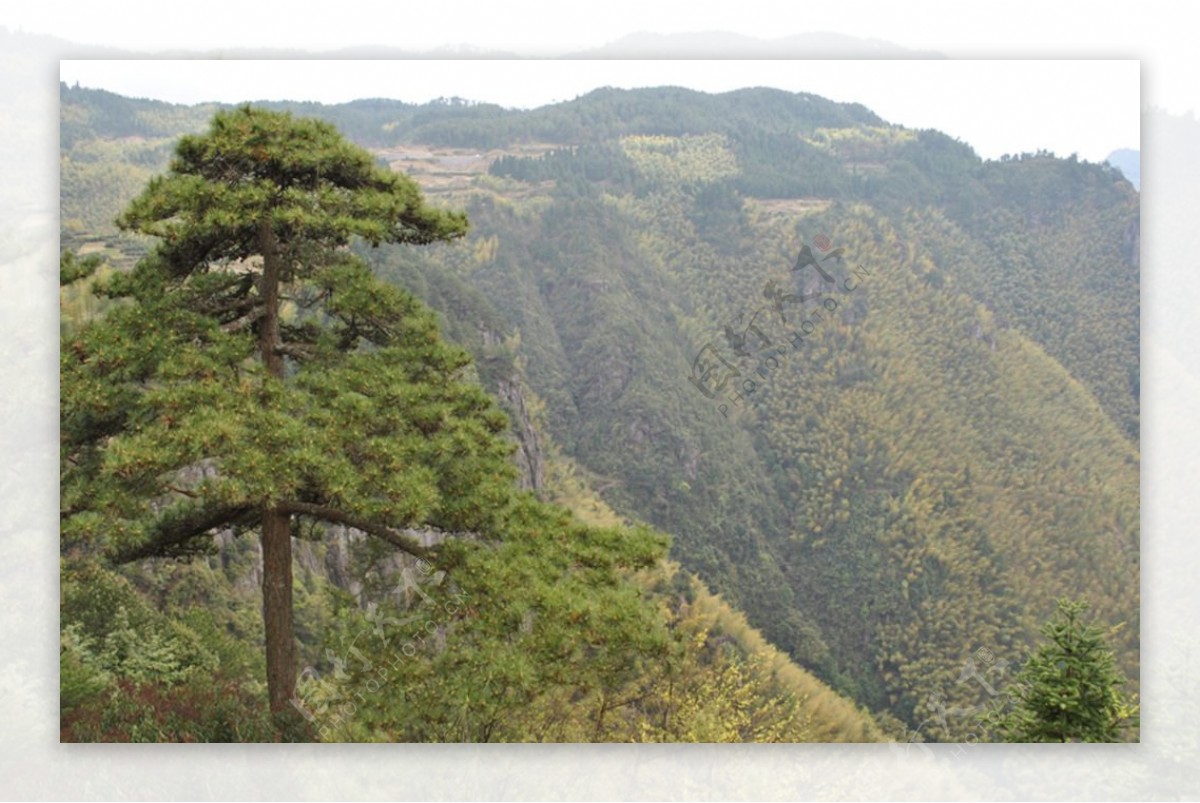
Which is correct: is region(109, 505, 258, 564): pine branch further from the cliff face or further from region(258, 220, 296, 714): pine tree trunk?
the cliff face

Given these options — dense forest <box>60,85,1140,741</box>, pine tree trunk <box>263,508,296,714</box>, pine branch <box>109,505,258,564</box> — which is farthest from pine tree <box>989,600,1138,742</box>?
pine branch <box>109,505,258,564</box>

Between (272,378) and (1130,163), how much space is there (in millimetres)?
4900

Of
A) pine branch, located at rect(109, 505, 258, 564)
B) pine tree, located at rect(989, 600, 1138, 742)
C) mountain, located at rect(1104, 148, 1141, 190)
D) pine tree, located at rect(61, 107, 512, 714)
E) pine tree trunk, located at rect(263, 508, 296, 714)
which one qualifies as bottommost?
pine tree, located at rect(989, 600, 1138, 742)

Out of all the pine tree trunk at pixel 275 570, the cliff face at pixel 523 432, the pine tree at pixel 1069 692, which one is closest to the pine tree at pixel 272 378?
the pine tree trunk at pixel 275 570

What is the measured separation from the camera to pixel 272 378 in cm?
474

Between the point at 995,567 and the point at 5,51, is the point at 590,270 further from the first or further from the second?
the point at 5,51

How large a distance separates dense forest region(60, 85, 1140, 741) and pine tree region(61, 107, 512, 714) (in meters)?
0.07

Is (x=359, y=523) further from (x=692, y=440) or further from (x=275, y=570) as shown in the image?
(x=692, y=440)

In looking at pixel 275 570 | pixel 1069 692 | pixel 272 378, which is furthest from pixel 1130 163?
pixel 275 570

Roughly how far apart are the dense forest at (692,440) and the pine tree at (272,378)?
7cm

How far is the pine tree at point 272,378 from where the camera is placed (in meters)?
4.56

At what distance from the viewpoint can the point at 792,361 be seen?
1812cm

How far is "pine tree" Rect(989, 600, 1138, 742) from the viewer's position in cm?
506

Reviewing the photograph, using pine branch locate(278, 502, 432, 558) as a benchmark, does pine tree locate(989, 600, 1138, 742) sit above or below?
below
